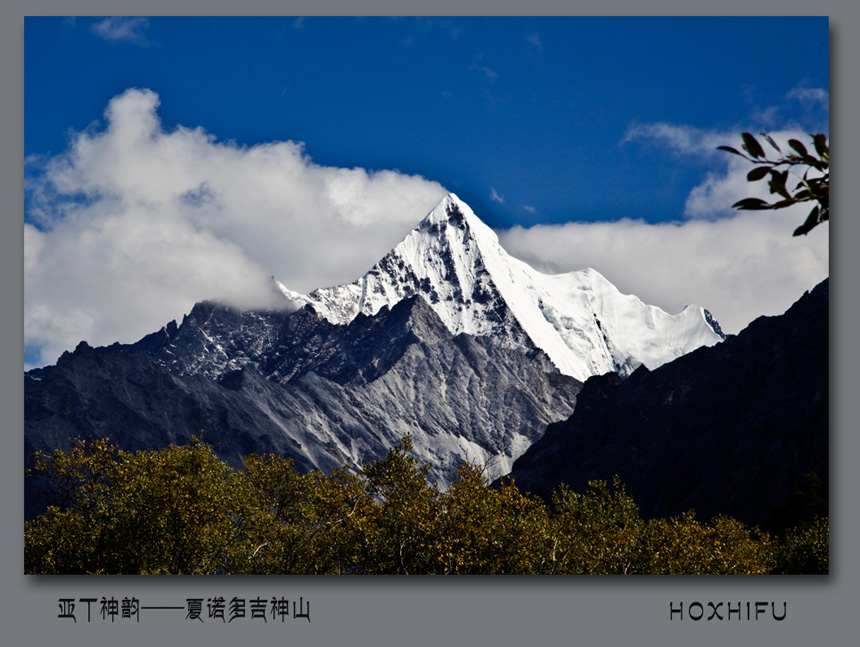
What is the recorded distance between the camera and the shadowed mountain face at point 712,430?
85.8m

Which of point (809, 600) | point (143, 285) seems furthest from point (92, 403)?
point (809, 600)

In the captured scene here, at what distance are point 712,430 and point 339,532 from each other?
94.4 m

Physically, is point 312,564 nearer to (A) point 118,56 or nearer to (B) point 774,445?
(A) point 118,56

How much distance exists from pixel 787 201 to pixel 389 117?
15.8 meters

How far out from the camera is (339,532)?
66.5 ft

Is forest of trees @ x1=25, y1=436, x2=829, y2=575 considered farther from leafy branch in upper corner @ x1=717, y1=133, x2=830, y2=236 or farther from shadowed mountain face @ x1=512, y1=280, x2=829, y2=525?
shadowed mountain face @ x1=512, y1=280, x2=829, y2=525

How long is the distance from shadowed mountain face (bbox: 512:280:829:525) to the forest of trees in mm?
50347

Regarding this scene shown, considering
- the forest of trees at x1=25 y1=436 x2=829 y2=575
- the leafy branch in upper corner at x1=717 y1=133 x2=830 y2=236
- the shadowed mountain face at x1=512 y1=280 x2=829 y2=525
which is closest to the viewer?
the leafy branch in upper corner at x1=717 y1=133 x2=830 y2=236

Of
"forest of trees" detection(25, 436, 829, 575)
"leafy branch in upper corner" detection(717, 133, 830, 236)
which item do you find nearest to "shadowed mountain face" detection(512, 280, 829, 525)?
"forest of trees" detection(25, 436, 829, 575)

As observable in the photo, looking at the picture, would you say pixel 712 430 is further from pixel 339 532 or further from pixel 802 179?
pixel 802 179

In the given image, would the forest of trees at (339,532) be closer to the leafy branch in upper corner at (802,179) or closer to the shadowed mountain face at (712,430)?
the leafy branch in upper corner at (802,179)

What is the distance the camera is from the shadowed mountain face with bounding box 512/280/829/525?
3378 inches

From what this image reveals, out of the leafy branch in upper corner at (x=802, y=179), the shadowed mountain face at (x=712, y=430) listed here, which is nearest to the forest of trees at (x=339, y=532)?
the leafy branch in upper corner at (x=802, y=179)

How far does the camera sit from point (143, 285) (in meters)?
24.0
